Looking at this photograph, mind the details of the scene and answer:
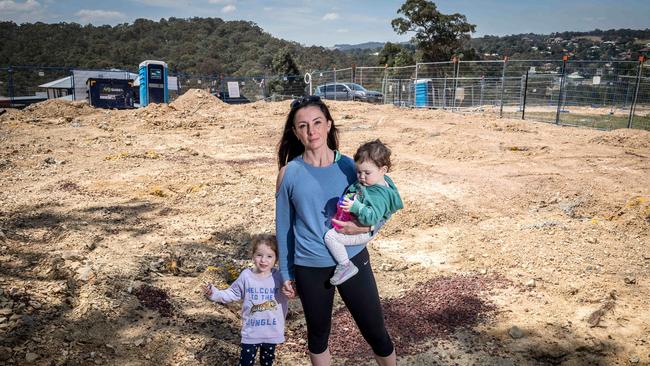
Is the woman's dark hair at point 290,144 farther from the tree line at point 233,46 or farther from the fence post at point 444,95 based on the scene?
the tree line at point 233,46

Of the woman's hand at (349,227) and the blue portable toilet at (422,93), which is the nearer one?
the woman's hand at (349,227)

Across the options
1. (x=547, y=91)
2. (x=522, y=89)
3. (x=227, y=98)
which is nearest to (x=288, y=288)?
(x=547, y=91)

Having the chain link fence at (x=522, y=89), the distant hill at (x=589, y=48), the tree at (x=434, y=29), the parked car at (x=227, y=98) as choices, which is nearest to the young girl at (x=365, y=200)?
the chain link fence at (x=522, y=89)

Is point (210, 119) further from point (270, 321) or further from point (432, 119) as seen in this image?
point (270, 321)

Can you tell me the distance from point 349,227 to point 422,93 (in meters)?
19.4

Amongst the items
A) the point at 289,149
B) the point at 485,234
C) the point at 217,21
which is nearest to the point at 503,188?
the point at 485,234

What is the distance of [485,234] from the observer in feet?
18.2

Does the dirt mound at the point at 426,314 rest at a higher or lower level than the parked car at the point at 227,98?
lower

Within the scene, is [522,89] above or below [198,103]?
above

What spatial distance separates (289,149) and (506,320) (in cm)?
243

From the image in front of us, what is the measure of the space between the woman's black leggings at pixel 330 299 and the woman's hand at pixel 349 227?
0.53 ft

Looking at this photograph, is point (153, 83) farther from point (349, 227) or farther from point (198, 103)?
point (349, 227)

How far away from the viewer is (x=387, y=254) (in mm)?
5289

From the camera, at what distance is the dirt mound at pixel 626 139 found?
11023 millimetres
